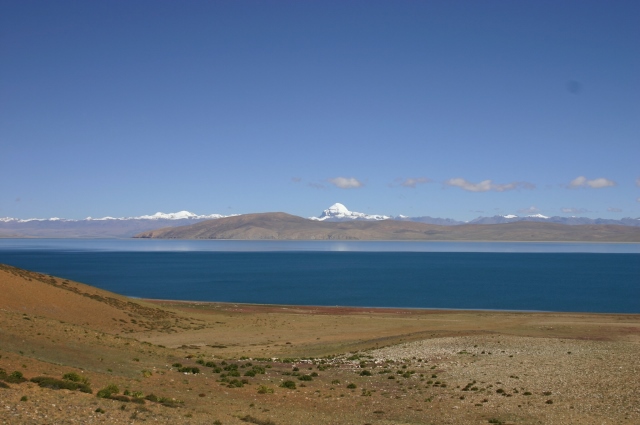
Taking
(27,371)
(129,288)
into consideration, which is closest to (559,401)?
(27,371)

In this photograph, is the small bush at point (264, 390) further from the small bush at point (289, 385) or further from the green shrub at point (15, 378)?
the green shrub at point (15, 378)

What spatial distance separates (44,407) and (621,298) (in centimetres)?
8523

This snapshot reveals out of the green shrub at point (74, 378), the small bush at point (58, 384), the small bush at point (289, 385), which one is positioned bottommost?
the small bush at point (289, 385)

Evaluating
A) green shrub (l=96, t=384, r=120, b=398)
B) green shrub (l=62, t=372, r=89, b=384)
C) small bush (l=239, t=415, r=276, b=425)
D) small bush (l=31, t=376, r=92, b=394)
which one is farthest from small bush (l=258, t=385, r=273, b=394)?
small bush (l=31, t=376, r=92, b=394)

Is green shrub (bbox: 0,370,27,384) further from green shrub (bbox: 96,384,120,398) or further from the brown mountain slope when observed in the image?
the brown mountain slope

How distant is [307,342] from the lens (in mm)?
42750

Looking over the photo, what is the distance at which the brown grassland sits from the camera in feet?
61.6

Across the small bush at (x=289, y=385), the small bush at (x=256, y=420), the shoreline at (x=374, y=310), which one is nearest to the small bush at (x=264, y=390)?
the small bush at (x=289, y=385)

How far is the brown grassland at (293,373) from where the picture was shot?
18.8 metres

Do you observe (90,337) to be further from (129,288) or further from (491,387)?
(129,288)

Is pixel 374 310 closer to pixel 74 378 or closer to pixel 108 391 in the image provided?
pixel 74 378

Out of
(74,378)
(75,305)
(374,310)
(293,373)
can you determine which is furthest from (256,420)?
(374,310)

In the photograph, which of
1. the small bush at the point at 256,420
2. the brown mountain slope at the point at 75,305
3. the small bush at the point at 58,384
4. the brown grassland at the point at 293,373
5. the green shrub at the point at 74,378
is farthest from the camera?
the brown mountain slope at the point at 75,305

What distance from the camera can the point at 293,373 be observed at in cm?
2838
